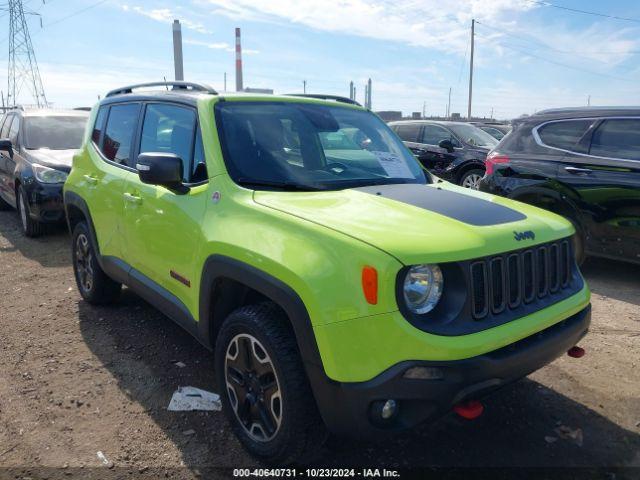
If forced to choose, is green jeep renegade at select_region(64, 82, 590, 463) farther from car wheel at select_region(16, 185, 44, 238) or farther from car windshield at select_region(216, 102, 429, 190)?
car wheel at select_region(16, 185, 44, 238)

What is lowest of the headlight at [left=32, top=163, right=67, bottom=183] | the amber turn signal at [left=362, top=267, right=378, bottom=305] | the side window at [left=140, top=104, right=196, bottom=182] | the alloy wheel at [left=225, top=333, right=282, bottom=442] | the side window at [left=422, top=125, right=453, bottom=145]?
the alloy wheel at [left=225, top=333, right=282, bottom=442]

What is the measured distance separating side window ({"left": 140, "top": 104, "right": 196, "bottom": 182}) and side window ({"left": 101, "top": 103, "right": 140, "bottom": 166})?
0.21m

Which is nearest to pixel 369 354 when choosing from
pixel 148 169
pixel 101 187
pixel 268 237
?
pixel 268 237

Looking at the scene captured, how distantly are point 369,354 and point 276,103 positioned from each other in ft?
6.36

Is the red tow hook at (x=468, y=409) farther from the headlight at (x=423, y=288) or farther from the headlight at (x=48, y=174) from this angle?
the headlight at (x=48, y=174)

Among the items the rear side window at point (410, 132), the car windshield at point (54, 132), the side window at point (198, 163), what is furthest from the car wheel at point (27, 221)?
the rear side window at point (410, 132)

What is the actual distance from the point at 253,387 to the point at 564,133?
15.7ft

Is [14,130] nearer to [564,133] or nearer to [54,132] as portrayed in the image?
[54,132]

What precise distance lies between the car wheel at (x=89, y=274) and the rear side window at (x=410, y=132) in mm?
7910

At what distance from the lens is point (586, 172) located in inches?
218

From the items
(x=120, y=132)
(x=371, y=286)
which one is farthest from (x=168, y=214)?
(x=371, y=286)

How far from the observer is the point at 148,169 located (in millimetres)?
2908

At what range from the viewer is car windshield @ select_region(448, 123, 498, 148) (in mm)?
10414

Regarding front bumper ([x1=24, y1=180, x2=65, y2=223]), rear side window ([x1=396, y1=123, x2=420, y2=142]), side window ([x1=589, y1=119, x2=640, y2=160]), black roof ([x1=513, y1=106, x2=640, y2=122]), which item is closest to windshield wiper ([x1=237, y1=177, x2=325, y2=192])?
side window ([x1=589, y1=119, x2=640, y2=160])
